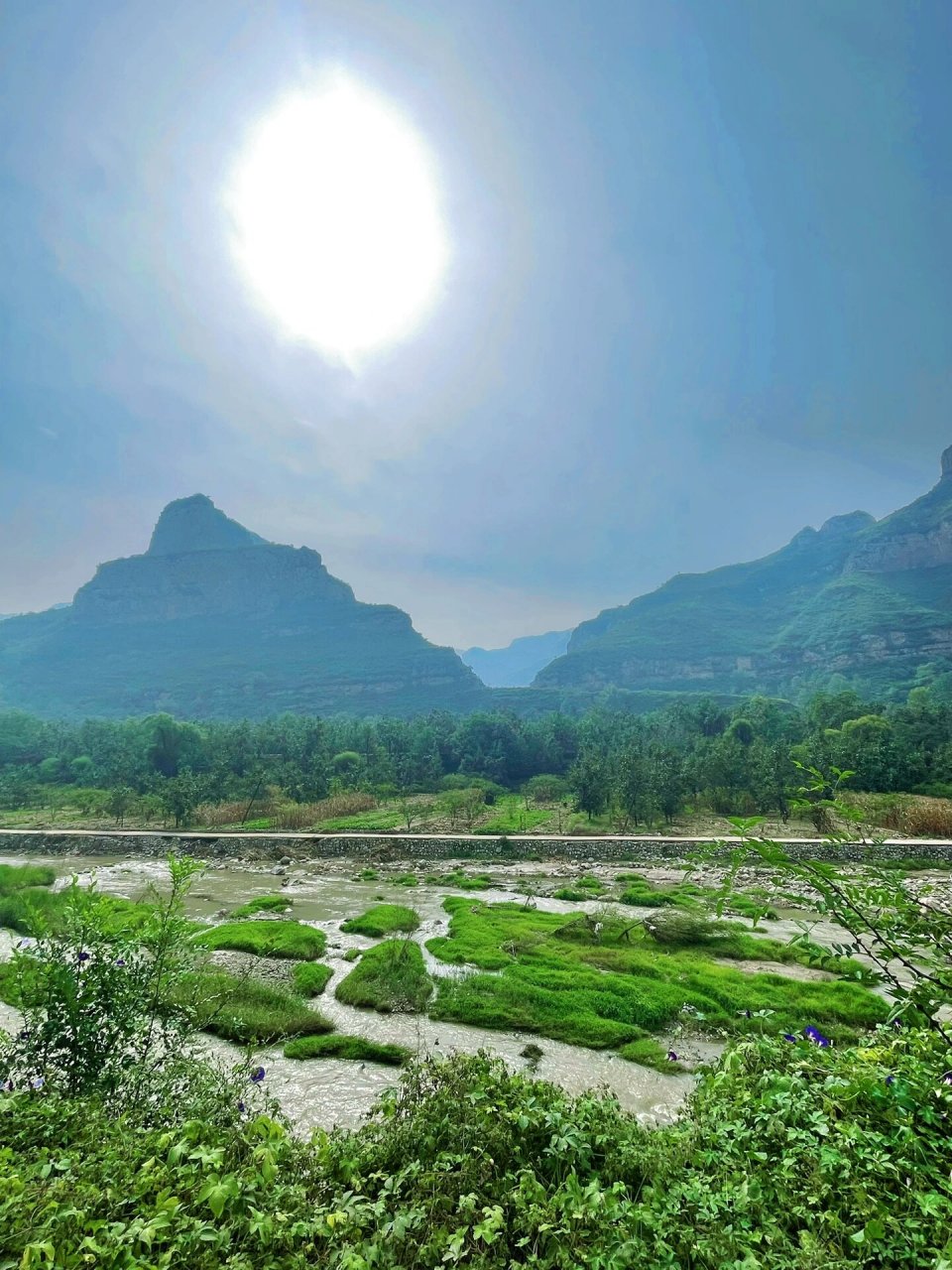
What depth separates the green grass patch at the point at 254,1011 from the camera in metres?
12.4

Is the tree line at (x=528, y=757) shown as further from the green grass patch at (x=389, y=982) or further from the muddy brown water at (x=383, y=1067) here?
the green grass patch at (x=389, y=982)

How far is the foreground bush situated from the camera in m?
3.15

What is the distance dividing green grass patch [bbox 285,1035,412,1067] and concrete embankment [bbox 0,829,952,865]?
2435 cm

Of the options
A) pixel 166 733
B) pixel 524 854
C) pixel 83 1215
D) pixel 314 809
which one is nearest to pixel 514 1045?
pixel 83 1215

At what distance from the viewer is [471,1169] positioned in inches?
171

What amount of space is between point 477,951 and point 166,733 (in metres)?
65.7

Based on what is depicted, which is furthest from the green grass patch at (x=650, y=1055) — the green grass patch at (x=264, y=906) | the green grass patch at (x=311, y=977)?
the green grass patch at (x=264, y=906)

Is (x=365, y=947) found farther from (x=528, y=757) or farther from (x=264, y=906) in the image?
(x=528, y=757)

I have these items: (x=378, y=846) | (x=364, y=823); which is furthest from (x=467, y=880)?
(x=364, y=823)

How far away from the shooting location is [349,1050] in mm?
12273

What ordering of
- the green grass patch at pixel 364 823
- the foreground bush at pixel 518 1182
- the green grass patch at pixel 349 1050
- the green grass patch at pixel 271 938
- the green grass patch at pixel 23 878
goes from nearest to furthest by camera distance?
the foreground bush at pixel 518 1182, the green grass patch at pixel 349 1050, the green grass patch at pixel 271 938, the green grass patch at pixel 23 878, the green grass patch at pixel 364 823

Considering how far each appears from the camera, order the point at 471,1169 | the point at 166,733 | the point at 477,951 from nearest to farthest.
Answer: the point at 471,1169, the point at 477,951, the point at 166,733

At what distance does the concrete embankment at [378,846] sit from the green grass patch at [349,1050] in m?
24.3

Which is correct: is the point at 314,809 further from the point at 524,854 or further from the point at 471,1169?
the point at 471,1169
